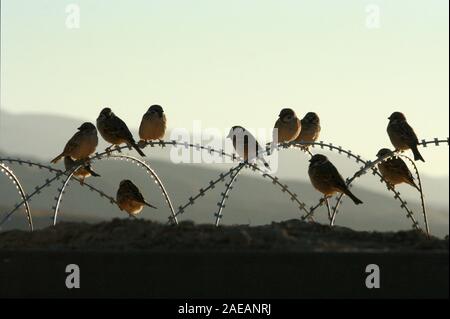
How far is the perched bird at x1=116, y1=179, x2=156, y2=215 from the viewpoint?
56.9 feet

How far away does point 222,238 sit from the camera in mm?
11531

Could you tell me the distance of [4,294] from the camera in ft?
36.9

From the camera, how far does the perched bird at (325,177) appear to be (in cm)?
1556

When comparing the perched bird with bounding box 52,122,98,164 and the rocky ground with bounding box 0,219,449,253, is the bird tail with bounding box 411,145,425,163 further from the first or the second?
the perched bird with bounding box 52,122,98,164

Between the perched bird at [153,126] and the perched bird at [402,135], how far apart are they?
4.11m

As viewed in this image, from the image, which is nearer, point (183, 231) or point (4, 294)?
point (4, 294)

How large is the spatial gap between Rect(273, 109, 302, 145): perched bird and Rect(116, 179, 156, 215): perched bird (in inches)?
132

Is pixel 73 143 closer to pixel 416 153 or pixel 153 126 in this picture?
pixel 153 126

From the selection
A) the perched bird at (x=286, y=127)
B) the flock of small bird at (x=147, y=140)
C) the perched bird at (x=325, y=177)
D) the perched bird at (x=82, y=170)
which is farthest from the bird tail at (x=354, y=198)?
the perched bird at (x=82, y=170)

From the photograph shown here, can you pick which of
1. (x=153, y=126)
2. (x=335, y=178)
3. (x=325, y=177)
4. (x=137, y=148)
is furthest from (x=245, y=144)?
(x=335, y=178)
